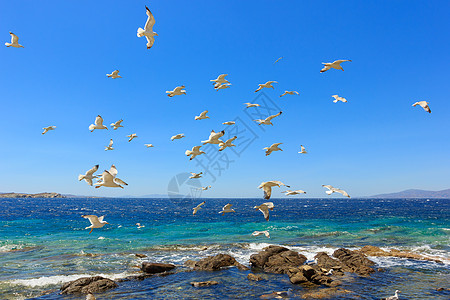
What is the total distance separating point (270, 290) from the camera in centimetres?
1762

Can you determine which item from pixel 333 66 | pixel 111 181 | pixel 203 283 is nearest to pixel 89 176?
pixel 111 181

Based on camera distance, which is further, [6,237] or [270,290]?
[6,237]

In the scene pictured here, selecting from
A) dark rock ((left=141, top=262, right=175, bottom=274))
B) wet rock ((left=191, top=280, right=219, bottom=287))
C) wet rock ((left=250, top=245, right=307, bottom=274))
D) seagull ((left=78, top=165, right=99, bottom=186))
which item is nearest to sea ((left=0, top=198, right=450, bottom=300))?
wet rock ((left=191, top=280, right=219, bottom=287))

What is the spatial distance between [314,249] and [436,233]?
23848 millimetres

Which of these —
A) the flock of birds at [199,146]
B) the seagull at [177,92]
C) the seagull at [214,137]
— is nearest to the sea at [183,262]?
the flock of birds at [199,146]

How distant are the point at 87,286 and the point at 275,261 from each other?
1287 centimetres

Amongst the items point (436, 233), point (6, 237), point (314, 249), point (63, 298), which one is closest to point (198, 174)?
point (63, 298)

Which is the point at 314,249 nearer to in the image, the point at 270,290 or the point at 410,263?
the point at 410,263

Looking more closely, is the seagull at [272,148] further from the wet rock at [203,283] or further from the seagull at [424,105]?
the wet rock at [203,283]

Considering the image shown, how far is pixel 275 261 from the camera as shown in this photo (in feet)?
74.9

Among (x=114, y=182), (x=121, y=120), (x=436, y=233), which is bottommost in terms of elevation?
(x=436, y=233)

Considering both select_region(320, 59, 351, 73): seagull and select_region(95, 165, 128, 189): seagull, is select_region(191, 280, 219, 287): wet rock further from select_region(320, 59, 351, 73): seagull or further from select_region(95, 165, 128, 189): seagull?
select_region(320, 59, 351, 73): seagull

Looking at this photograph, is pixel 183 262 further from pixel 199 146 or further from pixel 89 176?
pixel 89 176

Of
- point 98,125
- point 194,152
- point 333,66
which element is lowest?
point 194,152
